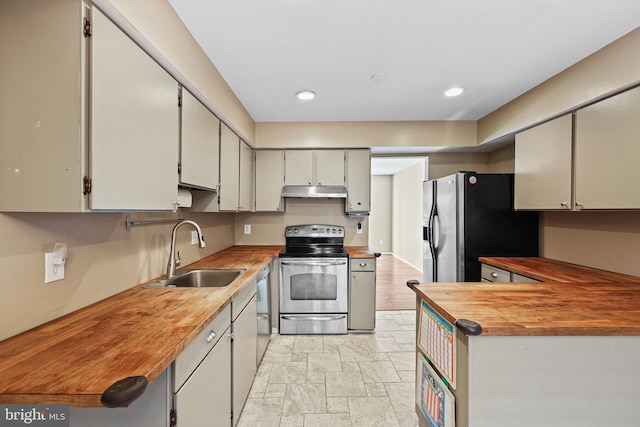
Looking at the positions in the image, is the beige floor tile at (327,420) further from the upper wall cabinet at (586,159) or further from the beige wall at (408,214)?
the beige wall at (408,214)

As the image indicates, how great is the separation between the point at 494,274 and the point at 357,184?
172 cm

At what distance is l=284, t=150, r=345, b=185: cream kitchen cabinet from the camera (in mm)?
3236

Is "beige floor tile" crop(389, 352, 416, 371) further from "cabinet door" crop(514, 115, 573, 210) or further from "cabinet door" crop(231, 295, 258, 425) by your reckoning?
"cabinet door" crop(514, 115, 573, 210)

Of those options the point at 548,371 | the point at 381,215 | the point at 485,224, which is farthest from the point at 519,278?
the point at 381,215

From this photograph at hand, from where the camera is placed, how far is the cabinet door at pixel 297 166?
3246 millimetres

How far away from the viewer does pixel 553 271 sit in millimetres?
2053

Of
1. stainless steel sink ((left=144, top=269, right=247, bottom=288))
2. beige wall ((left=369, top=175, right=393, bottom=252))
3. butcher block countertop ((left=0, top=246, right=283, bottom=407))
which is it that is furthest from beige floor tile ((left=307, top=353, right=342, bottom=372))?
beige wall ((left=369, top=175, right=393, bottom=252))

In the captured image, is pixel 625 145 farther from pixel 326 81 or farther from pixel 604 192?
pixel 326 81

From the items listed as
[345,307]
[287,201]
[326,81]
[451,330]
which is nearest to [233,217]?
[287,201]

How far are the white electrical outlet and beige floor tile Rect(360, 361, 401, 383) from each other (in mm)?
2134

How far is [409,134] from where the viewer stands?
10.4ft

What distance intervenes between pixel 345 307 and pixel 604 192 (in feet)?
7.68

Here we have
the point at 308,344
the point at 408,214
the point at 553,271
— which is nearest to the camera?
the point at 553,271

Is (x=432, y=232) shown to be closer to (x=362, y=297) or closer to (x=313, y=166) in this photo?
(x=362, y=297)
